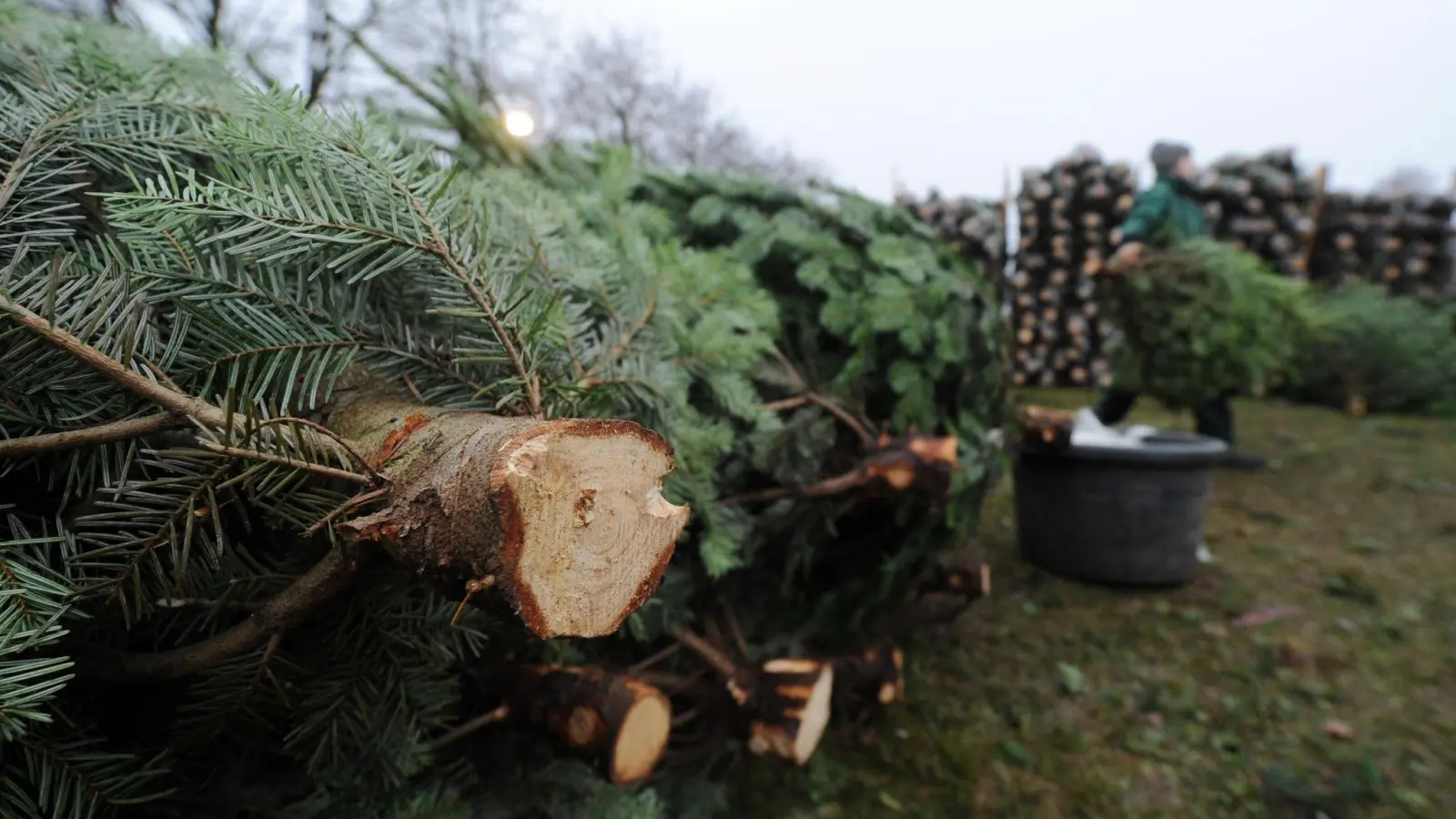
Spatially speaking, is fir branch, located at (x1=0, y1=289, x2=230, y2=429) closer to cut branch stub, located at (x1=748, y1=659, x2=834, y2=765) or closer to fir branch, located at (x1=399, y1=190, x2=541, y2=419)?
fir branch, located at (x1=399, y1=190, x2=541, y2=419)

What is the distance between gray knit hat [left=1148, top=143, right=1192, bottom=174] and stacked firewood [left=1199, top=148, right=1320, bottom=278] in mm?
4113

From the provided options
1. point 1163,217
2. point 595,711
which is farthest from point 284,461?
point 1163,217

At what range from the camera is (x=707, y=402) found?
4.65 feet

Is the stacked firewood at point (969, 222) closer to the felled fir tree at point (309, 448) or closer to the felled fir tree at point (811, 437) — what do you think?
the felled fir tree at point (811, 437)

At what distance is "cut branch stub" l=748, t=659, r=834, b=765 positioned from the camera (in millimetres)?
1486

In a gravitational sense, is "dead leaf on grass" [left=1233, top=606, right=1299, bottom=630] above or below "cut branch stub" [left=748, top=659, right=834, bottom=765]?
below

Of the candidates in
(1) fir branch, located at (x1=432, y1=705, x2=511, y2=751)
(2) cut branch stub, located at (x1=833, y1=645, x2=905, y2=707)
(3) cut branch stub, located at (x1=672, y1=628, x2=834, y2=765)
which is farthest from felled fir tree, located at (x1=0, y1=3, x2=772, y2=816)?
(2) cut branch stub, located at (x1=833, y1=645, x2=905, y2=707)

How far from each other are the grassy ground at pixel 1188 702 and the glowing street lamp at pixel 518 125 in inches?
Answer: 68.9

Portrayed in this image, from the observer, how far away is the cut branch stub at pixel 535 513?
22.1 inches

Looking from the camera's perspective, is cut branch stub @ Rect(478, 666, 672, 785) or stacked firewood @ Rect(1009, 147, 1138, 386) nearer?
cut branch stub @ Rect(478, 666, 672, 785)

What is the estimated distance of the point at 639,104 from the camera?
58.0 feet

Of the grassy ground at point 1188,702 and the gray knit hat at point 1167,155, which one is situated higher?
the gray knit hat at point 1167,155

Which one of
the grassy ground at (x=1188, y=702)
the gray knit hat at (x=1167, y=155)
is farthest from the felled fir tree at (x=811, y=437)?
the gray knit hat at (x=1167, y=155)

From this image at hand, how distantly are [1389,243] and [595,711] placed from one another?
10395mm
